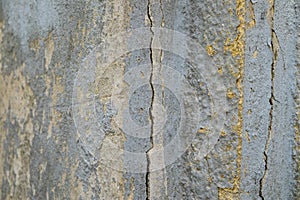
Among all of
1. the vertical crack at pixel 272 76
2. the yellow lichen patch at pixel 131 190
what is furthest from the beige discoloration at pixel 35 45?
the vertical crack at pixel 272 76

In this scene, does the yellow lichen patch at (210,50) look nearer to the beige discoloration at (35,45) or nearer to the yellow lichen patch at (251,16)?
the yellow lichen patch at (251,16)

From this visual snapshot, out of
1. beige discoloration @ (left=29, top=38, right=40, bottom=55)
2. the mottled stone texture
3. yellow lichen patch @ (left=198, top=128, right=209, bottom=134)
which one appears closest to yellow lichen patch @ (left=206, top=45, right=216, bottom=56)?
the mottled stone texture

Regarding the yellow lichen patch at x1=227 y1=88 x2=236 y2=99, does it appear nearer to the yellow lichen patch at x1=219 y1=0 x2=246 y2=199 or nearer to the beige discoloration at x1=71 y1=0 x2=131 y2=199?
the yellow lichen patch at x1=219 y1=0 x2=246 y2=199

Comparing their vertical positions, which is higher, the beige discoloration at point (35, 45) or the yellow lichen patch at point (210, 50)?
the beige discoloration at point (35, 45)

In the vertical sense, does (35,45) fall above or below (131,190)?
above

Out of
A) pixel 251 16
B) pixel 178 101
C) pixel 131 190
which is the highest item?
pixel 251 16

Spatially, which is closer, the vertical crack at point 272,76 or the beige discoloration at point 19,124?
the vertical crack at point 272,76

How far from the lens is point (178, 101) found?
689mm

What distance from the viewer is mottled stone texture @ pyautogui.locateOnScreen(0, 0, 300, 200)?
2.12ft

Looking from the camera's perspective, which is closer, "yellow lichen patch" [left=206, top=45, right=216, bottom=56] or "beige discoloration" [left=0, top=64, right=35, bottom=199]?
"yellow lichen patch" [left=206, top=45, right=216, bottom=56]

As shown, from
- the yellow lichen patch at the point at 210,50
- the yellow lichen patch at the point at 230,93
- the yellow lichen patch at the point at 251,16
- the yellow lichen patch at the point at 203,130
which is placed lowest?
the yellow lichen patch at the point at 203,130

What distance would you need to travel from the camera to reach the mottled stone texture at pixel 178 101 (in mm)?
646

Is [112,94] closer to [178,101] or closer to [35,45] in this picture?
[178,101]

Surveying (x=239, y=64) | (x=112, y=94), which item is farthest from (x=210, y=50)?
(x=112, y=94)
